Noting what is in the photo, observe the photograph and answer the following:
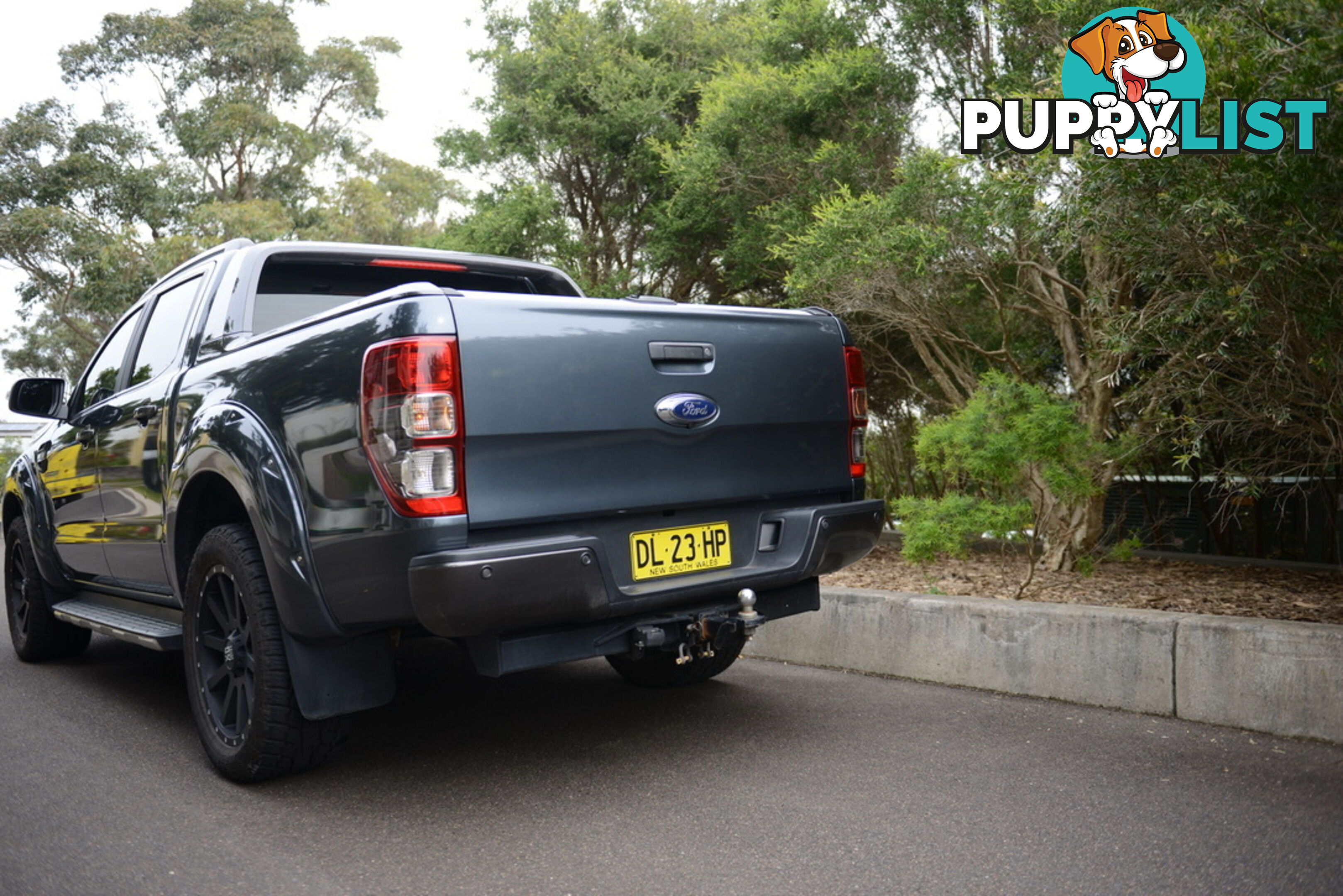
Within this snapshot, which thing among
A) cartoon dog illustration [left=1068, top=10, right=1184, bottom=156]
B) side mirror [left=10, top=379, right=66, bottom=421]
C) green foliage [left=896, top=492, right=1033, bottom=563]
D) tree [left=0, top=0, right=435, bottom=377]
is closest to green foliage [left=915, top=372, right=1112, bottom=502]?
green foliage [left=896, top=492, right=1033, bottom=563]

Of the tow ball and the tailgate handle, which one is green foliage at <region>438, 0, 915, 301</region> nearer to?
the tailgate handle

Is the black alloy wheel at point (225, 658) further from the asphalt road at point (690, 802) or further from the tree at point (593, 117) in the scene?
the tree at point (593, 117)

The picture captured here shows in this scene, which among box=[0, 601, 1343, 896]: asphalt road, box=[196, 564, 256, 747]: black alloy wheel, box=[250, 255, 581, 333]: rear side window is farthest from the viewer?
box=[250, 255, 581, 333]: rear side window

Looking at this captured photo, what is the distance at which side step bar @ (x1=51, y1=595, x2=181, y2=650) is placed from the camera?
4.19 m

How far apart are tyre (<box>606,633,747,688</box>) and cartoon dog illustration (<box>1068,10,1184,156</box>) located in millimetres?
2810

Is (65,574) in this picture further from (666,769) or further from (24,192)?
(24,192)

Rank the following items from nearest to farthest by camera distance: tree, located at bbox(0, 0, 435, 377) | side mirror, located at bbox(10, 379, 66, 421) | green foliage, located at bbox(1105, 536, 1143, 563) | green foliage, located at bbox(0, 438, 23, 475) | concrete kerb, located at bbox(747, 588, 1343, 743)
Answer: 1. concrete kerb, located at bbox(747, 588, 1343, 743)
2. side mirror, located at bbox(10, 379, 66, 421)
3. green foliage, located at bbox(1105, 536, 1143, 563)
4. tree, located at bbox(0, 0, 435, 377)
5. green foliage, located at bbox(0, 438, 23, 475)

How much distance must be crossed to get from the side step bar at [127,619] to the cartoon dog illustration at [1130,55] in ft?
14.3

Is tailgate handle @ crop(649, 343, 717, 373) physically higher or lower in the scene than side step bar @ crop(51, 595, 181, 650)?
higher

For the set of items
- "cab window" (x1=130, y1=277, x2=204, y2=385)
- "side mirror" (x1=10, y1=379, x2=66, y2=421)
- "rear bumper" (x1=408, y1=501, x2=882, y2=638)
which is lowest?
"rear bumper" (x1=408, y1=501, x2=882, y2=638)

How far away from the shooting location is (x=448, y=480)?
3.09m

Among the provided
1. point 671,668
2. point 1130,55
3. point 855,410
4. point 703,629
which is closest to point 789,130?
point 1130,55

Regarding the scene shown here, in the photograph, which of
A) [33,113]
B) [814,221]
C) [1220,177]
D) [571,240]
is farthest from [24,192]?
[1220,177]

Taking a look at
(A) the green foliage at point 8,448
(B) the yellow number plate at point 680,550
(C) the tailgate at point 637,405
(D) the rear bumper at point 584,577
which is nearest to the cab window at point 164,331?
(C) the tailgate at point 637,405
